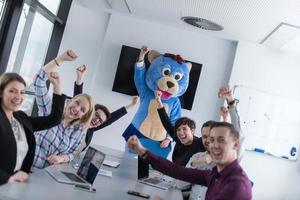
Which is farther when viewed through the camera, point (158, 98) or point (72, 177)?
point (158, 98)

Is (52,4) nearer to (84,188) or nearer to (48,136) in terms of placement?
(48,136)

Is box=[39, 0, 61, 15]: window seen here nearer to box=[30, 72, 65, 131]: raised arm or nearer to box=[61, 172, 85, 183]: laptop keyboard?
box=[30, 72, 65, 131]: raised arm

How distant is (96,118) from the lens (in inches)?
138

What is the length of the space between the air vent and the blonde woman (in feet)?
8.71

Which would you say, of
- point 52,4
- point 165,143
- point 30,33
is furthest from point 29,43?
point 165,143

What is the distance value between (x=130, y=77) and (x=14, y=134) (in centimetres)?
369

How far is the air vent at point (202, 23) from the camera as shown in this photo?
503 centimetres

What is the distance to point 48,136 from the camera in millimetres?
2703

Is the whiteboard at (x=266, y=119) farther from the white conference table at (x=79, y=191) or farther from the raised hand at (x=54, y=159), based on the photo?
the raised hand at (x=54, y=159)

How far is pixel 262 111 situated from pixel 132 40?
219cm

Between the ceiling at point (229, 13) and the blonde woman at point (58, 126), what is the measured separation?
214cm

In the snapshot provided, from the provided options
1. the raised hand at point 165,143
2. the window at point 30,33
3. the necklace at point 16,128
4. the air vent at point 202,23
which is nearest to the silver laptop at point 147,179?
the necklace at point 16,128

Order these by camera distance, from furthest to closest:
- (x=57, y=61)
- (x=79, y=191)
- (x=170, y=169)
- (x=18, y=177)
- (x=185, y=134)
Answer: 1. (x=185, y=134)
2. (x=57, y=61)
3. (x=170, y=169)
4. (x=79, y=191)
5. (x=18, y=177)

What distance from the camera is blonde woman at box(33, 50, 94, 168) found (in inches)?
104
